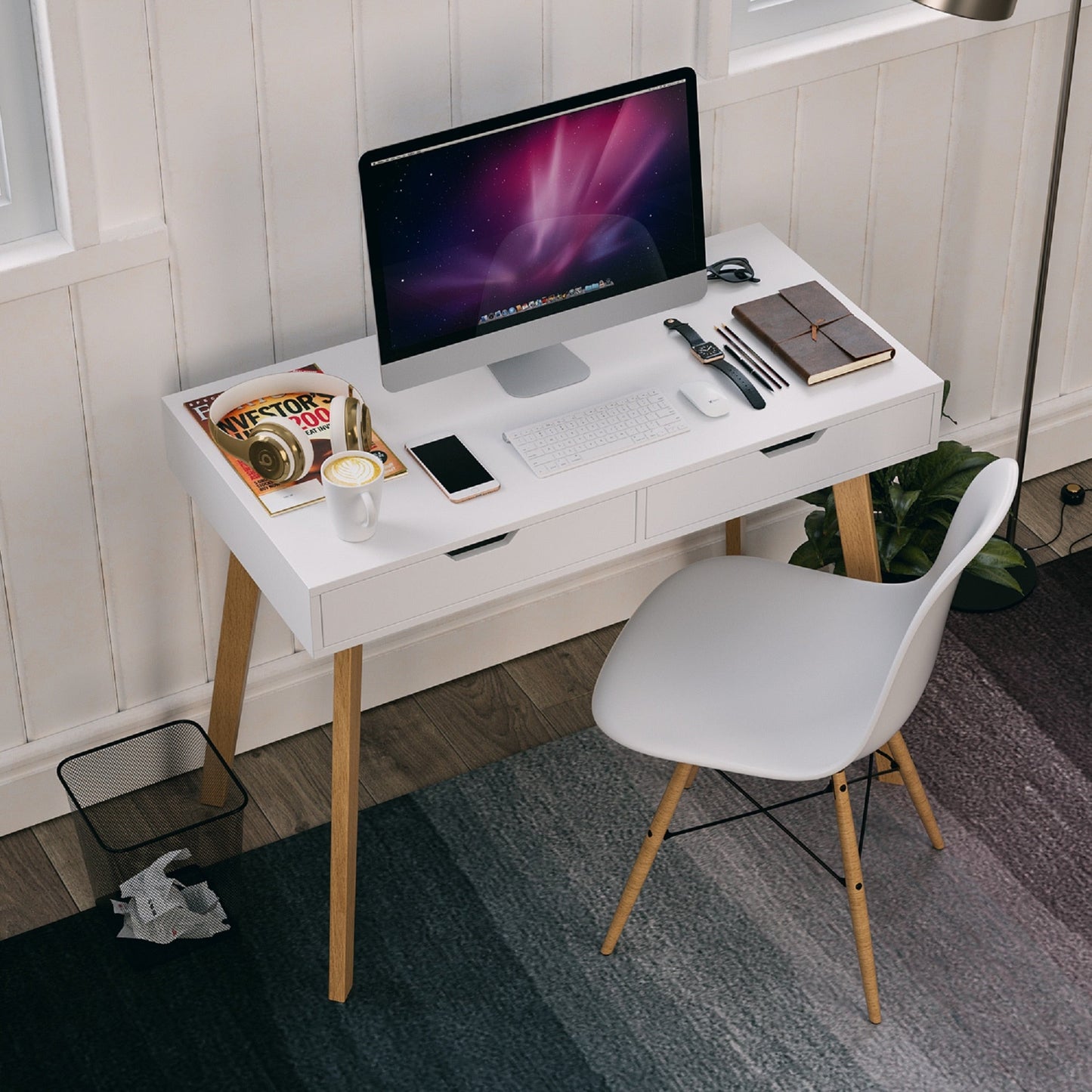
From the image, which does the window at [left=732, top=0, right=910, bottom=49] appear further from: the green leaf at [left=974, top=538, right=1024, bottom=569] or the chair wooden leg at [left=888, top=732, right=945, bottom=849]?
the chair wooden leg at [left=888, top=732, right=945, bottom=849]

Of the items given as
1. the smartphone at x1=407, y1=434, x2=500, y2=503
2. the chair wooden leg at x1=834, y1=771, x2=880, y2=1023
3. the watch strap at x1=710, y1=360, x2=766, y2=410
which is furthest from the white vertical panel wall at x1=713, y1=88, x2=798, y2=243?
the chair wooden leg at x1=834, y1=771, x2=880, y2=1023

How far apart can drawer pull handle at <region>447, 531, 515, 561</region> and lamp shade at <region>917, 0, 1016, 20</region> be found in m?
1.03

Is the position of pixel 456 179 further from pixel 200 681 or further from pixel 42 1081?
pixel 42 1081

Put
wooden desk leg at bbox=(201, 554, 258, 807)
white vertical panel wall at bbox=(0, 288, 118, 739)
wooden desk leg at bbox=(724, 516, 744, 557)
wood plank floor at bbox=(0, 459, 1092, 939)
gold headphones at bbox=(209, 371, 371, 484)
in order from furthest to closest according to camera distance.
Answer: wooden desk leg at bbox=(724, 516, 744, 557)
wood plank floor at bbox=(0, 459, 1092, 939)
wooden desk leg at bbox=(201, 554, 258, 807)
white vertical panel wall at bbox=(0, 288, 118, 739)
gold headphones at bbox=(209, 371, 371, 484)

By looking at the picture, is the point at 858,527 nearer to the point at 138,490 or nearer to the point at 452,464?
the point at 452,464

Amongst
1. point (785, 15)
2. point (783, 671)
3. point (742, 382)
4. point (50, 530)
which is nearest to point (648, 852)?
point (783, 671)

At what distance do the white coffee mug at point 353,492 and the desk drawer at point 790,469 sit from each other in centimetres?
39

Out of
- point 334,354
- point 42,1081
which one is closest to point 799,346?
point 334,354

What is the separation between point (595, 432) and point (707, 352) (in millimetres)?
251

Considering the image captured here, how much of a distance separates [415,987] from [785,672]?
721mm

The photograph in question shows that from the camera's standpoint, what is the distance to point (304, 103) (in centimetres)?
246

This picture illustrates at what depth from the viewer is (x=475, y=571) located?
7.60 ft

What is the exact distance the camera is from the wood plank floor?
2.74 m

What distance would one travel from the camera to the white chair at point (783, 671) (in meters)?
2.29
